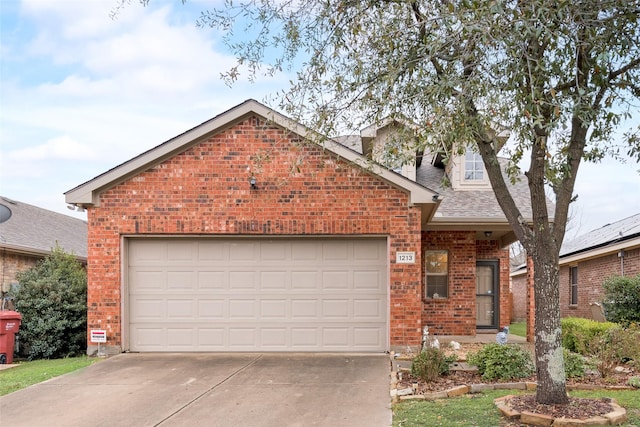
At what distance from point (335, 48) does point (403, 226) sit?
4252 millimetres

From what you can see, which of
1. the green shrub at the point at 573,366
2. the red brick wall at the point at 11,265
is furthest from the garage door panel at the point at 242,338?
the red brick wall at the point at 11,265

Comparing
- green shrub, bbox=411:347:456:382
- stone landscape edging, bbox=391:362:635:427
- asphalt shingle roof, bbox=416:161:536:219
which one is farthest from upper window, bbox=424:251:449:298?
green shrub, bbox=411:347:456:382

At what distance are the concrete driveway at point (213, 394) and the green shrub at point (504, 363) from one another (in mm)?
1493

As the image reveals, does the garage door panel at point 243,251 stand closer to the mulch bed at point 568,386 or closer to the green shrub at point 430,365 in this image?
the mulch bed at point 568,386

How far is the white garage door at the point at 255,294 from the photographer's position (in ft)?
36.2

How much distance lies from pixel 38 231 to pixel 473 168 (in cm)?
1266

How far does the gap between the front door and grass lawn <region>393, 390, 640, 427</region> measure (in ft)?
24.3

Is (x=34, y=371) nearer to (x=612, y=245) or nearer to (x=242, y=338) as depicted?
(x=242, y=338)

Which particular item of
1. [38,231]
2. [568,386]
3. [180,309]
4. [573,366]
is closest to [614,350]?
[573,366]

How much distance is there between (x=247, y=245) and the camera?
11180 millimetres

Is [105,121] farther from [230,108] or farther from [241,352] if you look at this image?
[241,352]

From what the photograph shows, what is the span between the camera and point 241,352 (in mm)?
11047

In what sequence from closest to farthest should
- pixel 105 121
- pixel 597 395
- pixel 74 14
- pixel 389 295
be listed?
1. pixel 597 395
2. pixel 74 14
3. pixel 389 295
4. pixel 105 121

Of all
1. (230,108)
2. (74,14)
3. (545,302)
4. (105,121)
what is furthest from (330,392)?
(105,121)
